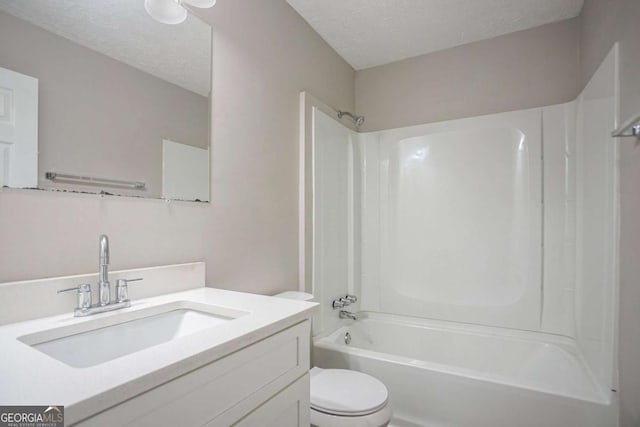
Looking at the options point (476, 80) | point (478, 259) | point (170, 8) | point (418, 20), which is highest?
point (418, 20)

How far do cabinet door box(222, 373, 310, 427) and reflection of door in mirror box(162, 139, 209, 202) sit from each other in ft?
2.67

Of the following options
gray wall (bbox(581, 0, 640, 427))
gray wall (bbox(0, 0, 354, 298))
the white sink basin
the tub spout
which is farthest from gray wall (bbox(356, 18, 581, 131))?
the white sink basin

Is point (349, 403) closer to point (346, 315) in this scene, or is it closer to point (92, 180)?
point (346, 315)

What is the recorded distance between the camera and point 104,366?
581mm

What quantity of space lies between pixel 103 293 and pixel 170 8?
42.1 inches

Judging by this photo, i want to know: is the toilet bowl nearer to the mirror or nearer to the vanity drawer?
the vanity drawer

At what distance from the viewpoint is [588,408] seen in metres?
1.41

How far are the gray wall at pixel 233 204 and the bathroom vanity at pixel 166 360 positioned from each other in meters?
0.11

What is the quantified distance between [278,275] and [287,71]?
3.95ft

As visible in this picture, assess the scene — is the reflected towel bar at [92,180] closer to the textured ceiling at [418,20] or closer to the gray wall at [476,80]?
the textured ceiling at [418,20]

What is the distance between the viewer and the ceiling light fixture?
4.05 ft

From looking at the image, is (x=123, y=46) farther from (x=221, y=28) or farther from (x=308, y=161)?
(x=308, y=161)

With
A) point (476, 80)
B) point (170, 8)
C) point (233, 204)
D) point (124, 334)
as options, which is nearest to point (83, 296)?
point (124, 334)

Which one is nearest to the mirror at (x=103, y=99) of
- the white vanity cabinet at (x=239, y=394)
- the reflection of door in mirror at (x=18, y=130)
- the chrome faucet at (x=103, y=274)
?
the reflection of door in mirror at (x=18, y=130)
